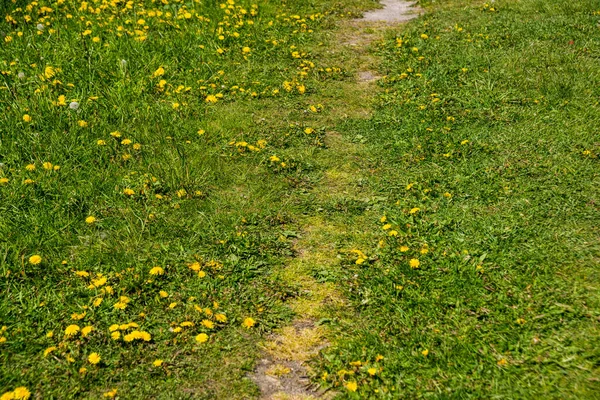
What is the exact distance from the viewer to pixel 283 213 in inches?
187

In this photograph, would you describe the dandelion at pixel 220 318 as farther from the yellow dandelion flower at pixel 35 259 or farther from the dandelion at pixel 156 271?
the yellow dandelion flower at pixel 35 259

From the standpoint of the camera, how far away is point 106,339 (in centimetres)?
338

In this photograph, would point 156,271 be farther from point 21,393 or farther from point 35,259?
point 21,393

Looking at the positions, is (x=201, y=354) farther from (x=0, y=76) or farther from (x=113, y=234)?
(x=0, y=76)

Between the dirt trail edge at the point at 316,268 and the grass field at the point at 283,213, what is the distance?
3 cm

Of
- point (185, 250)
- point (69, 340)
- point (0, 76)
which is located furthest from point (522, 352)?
point (0, 76)

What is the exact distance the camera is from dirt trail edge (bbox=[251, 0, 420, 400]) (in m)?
3.22

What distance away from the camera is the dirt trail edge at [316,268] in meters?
3.22

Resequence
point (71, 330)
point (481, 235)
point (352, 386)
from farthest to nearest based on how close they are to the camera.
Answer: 1. point (481, 235)
2. point (71, 330)
3. point (352, 386)

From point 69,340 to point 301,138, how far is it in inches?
137

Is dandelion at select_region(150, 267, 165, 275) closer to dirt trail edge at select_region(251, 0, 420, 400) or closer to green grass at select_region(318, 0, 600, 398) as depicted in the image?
dirt trail edge at select_region(251, 0, 420, 400)

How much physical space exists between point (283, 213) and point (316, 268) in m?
0.81

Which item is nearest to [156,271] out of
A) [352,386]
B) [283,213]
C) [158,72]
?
[283,213]

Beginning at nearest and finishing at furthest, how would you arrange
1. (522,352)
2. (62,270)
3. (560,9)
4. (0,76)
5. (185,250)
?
1. (522,352)
2. (62,270)
3. (185,250)
4. (0,76)
5. (560,9)
